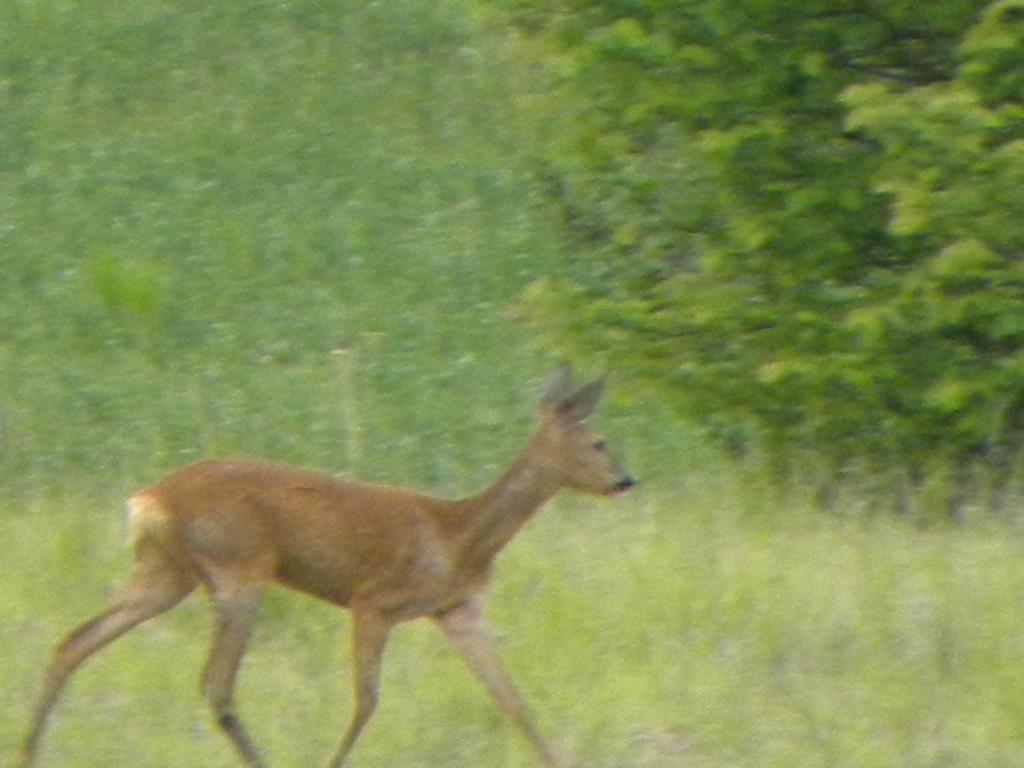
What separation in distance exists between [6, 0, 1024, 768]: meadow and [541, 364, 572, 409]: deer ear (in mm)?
941

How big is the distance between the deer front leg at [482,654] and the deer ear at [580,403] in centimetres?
72

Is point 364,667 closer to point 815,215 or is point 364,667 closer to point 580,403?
point 580,403

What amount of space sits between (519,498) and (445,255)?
14339 mm

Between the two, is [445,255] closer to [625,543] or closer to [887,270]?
[887,270]

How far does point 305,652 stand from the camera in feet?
26.2

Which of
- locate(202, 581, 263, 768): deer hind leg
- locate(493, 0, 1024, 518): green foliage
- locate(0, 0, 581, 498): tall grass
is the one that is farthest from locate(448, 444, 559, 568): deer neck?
locate(0, 0, 581, 498): tall grass

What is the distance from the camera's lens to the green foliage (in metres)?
10.0

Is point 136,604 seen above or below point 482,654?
above

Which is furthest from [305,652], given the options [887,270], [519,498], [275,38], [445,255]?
[275,38]

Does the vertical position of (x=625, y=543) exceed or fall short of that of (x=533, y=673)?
it falls short

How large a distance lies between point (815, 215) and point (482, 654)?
176 inches

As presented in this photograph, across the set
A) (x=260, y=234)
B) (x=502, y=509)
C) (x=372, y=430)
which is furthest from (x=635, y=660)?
(x=260, y=234)

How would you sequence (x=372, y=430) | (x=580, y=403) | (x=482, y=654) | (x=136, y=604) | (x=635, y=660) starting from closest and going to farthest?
(x=136, y=604)
(x=482, y=654)
(x=580, y=403)
(x=635, y=660)
(x=372, y=430)

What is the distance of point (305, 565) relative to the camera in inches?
276
